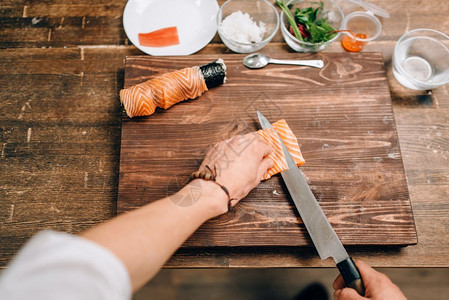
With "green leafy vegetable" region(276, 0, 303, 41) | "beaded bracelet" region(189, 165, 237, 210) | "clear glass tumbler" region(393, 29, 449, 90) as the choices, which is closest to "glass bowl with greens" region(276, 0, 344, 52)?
"green leafy vegetable" region(276, 0, 303, 41)

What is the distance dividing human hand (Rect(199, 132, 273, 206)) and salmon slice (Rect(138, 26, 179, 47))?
0.63 metres

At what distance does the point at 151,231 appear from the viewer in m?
0.93

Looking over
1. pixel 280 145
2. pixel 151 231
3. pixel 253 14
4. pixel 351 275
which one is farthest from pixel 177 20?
pixel 351 275

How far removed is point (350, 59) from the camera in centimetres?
157

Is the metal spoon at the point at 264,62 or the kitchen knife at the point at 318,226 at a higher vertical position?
the metal spoon at the point at 264,62

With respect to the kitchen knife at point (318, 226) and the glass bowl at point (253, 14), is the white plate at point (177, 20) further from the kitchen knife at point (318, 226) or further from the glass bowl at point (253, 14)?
the kitchen knife at point (318, 226)

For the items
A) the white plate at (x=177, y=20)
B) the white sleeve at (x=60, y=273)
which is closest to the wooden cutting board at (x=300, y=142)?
the white plate at (x=177, y=20)

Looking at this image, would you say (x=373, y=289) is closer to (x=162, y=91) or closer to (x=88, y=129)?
(x=162, y=91)

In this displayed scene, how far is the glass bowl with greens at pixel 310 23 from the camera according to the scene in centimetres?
159

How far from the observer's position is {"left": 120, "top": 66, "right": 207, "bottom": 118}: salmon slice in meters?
1.40

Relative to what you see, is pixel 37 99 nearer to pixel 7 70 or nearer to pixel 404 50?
pixel 7 70

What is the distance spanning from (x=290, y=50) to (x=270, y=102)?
1.14 ft

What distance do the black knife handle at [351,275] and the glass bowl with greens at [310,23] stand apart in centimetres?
97

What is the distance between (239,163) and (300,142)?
33 cm
